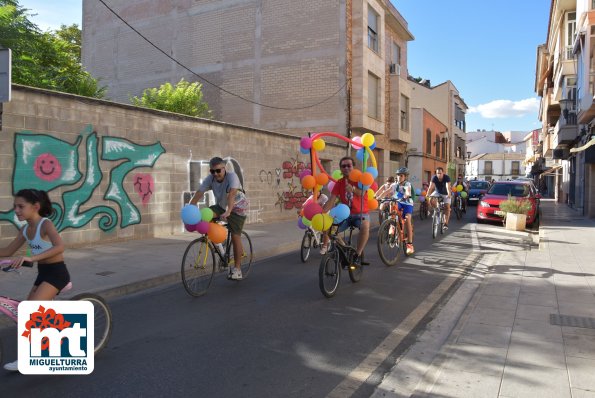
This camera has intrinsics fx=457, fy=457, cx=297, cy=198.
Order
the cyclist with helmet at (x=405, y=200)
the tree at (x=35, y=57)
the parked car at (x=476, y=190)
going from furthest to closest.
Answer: the parked car at (x=476, y=190)
the tree at (x=35, y=57)
the cyclist with helmet at (x=405, y=200)

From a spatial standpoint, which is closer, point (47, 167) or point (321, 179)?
point (321, 179)

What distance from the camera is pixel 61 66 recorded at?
1927cm

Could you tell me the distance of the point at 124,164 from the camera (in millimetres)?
10289

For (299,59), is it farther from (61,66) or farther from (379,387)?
(379,387)

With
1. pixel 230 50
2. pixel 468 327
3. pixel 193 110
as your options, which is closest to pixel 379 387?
pixel 468 327

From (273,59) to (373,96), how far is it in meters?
5.48

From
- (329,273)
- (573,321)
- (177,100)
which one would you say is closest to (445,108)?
(177,100)

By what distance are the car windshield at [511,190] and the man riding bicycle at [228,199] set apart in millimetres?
13003

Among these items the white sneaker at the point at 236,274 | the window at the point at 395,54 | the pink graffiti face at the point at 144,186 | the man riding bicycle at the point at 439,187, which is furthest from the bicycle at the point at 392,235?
the window at the point at 395,54

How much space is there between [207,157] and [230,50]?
12.3m

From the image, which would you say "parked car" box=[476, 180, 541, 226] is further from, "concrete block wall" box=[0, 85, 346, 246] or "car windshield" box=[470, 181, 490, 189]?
"car windshield" box=[470, 181, 490, 189]

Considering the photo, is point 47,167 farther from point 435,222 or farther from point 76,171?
point 435,222

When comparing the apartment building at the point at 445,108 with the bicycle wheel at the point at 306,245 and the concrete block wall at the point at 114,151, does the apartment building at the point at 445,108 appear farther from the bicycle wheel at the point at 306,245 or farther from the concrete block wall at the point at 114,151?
the bicycle wheel at the point at 306,245

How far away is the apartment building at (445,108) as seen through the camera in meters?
41.2
